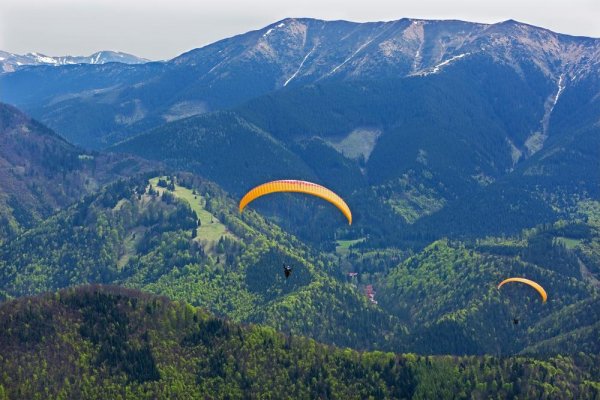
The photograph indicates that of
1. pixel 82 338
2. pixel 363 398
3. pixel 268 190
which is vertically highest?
pixel 268 190

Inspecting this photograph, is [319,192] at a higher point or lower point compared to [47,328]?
higher

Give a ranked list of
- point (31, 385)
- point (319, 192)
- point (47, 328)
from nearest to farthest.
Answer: point (319, 192), point (31, 385), point (47, 328)

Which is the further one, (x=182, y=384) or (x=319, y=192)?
(x=182, y=384)

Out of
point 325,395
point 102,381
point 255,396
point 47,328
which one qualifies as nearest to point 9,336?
point 47,328

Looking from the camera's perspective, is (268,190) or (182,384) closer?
(268,190)

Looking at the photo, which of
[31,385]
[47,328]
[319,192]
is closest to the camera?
[319,192]

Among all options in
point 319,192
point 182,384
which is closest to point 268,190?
point 319,192

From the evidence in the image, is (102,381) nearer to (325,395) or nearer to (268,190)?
(325,395)

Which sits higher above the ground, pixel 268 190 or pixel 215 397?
pixel 268 190

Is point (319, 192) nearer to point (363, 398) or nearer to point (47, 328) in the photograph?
point (363, 398)
